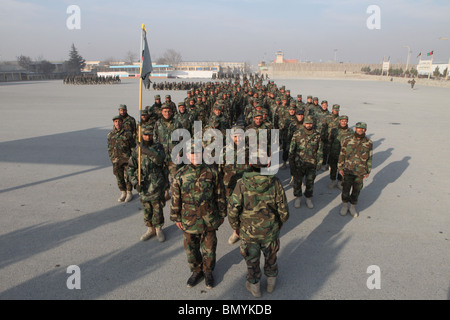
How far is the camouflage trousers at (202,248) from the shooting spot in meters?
3.30

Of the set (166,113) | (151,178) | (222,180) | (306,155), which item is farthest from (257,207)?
(166,113)

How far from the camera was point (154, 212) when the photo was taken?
426 cm

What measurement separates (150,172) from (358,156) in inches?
142

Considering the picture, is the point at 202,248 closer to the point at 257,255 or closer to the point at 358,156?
the point at 257,255

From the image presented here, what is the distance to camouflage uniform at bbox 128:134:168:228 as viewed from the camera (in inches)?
163

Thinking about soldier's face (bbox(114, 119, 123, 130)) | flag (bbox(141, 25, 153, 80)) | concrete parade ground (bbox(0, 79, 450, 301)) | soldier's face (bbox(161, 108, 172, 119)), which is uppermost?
flag (bbox(141, 25, 153, 80))

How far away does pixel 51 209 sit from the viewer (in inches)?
208

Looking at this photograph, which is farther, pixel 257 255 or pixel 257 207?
pixel 257 255

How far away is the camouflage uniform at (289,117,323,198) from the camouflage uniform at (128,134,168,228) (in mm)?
2610

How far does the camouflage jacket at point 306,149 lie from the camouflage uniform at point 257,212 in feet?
7.89

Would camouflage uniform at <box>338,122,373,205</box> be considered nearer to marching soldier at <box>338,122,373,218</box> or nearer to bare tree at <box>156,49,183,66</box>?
marching soldier at <box>338,122,373,218</box>

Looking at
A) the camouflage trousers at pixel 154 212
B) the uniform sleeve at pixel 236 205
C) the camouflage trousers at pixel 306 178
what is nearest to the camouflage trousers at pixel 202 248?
the uniform sleeve at pixel 236 205

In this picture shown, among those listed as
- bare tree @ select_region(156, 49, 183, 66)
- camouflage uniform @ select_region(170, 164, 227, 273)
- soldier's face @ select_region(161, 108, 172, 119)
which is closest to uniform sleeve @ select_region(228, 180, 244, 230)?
camouflage uniform @ select_region(170, 164, 227, 273)
